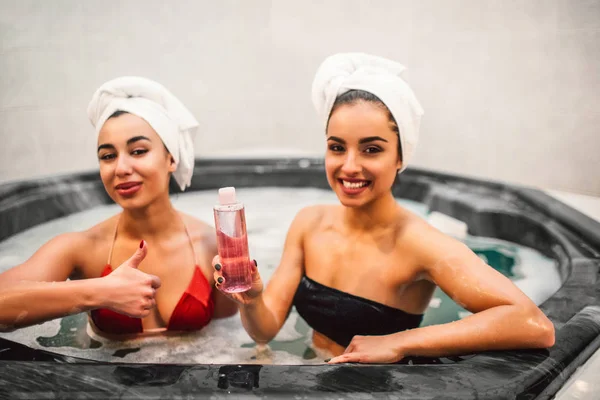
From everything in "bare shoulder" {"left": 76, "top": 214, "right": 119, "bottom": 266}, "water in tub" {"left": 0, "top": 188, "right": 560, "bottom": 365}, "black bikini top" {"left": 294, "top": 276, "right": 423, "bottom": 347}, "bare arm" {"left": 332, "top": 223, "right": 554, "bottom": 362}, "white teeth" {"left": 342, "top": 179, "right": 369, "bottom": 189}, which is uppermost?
"white teeth" {"left": 342, "top": 179, "right": 369, "bottom": 189}

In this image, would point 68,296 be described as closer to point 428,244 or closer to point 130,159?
point 130,159

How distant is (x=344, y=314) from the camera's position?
4.86 feet

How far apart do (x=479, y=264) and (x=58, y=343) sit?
1.39m

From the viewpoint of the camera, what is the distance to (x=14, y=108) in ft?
10.3

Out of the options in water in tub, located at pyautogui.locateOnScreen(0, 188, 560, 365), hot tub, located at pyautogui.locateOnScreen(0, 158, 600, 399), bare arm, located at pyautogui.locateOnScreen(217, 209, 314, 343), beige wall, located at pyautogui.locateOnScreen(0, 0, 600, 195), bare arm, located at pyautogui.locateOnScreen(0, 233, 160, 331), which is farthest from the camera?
beige wall, located at pyautogui.locateOnScreen(0, 0, 600, 195)

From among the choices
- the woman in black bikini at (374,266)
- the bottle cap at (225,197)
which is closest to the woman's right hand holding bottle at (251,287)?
the woman in black bikini at (374,266)

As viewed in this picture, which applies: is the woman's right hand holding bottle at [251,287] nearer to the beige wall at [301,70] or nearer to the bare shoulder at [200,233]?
the bare shoulder at [200,233]

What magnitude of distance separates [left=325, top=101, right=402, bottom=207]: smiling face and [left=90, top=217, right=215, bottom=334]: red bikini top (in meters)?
0.59

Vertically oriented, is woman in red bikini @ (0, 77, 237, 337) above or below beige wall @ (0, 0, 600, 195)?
below

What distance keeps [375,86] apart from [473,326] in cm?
65

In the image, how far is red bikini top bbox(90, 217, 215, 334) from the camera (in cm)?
156

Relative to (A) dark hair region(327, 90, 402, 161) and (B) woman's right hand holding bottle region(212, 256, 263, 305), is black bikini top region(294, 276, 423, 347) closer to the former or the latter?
(B) woman's right hand holding bottle region(212, 256, 263, 305)

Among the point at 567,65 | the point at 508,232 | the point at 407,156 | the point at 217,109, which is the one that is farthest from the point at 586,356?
the point at 217,109

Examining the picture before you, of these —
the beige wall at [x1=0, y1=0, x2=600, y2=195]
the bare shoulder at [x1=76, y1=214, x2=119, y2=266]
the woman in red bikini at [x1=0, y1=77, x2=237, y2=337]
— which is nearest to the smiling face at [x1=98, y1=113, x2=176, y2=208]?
the woman in red bikini at [x1=0, y1=77, x2=237, y2=337]
